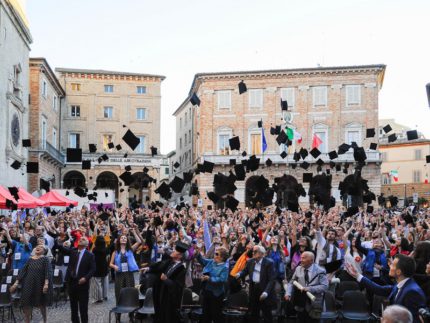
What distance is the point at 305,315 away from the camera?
8297 mm

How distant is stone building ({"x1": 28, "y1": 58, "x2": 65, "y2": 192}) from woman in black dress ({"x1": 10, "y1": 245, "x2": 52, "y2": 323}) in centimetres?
2924

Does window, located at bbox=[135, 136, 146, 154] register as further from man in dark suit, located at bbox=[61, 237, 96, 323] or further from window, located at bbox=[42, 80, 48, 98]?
man in dark suit, located at bbox=[61, 237, 96, 323]

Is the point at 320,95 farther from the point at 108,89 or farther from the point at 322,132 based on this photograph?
the point at 108,89

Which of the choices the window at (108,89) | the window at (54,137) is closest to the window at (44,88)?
the window at (54,137)

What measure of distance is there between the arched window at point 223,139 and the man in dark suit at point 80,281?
3803cm

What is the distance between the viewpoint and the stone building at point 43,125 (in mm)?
40312

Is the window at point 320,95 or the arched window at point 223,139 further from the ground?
the window at point 320,95

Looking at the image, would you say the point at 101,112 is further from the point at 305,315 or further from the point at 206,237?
the point at 305,315

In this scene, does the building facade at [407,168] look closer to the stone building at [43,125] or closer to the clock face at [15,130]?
the stone building at [43,125]

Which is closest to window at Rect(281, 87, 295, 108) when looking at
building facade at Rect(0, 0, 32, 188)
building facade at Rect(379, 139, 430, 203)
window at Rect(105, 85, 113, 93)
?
window at Rect(105, 85, 113, 93)

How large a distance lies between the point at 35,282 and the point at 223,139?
3881 cm

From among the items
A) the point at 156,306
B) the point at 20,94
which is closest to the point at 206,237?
the point at 156,306

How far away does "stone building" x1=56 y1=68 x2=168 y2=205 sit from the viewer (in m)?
51.4

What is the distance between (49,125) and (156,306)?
1544 inches
